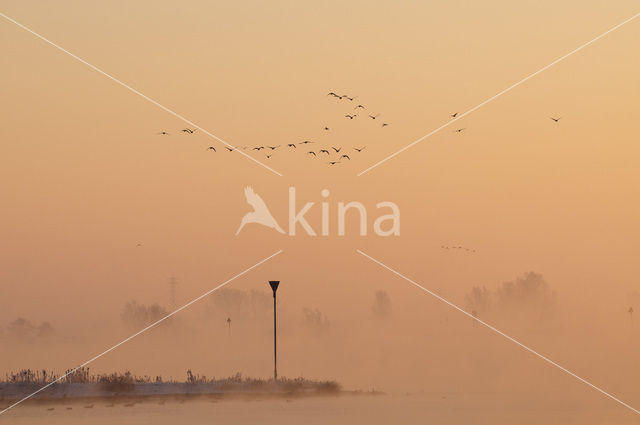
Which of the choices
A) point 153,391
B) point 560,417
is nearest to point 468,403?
point 560,417

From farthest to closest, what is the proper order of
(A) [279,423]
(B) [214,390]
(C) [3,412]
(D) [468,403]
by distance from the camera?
1. (B) [214,390]
2. (D) [468,403]
3. (C) [3,412]
4. (A) [279,423]

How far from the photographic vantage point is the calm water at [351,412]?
56.0 metres

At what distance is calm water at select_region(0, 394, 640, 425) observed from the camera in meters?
56.0

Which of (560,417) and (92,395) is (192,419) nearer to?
(92,395)

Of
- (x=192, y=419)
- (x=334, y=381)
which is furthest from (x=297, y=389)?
(x=192, y=419)

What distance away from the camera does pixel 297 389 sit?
69688mm

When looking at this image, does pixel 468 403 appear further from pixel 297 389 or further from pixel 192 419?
pixel 192 419

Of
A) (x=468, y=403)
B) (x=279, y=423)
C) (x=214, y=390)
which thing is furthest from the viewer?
(x=214, y=390)

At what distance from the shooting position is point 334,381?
70.8m

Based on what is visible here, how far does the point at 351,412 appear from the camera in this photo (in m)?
59.9

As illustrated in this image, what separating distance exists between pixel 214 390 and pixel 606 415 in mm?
23465

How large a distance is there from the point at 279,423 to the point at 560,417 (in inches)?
567

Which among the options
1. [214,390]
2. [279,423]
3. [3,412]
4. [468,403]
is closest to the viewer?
[279,423]

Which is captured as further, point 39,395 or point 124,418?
point 39,395
